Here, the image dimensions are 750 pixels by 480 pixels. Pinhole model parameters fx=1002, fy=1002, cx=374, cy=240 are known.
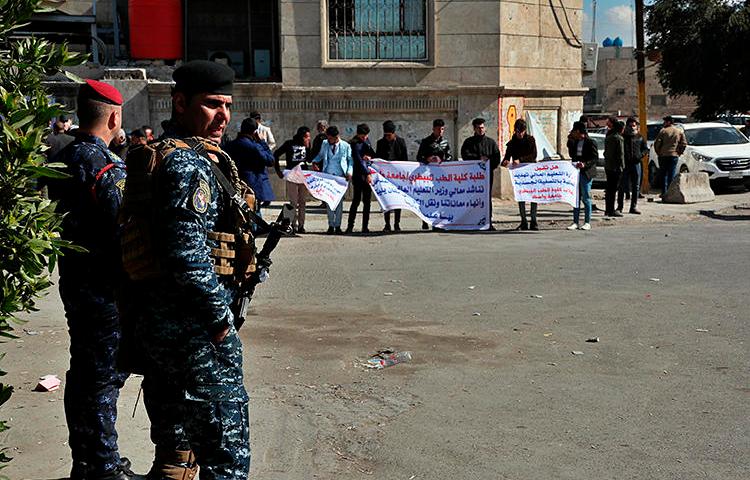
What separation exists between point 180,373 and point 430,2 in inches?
644

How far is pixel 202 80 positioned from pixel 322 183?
1136 centimetres

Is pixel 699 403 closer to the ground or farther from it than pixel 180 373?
closer to the ground

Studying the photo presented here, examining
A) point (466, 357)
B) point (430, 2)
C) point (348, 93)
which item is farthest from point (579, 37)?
point (466, 357)

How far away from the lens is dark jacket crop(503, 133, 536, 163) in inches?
633

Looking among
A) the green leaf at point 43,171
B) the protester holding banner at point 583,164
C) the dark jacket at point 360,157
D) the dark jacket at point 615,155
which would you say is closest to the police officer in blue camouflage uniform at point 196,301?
the green leaf at point 43,171

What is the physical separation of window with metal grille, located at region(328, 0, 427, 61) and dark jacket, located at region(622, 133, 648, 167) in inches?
165

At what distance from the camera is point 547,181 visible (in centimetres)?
1595

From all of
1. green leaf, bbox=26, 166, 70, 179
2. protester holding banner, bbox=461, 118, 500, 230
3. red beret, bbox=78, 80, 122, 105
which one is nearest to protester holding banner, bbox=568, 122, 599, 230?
protester holding banner, bbox=461, 118, 500, 230

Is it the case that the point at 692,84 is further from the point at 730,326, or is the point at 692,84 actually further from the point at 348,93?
the point at 730,326

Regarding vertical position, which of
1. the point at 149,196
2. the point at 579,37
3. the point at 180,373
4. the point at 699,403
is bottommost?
the point at 699,403

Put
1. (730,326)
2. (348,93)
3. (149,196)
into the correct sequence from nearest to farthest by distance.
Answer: (149,196), (730,326), (348,93)

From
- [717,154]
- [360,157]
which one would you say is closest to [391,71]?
[360,157]

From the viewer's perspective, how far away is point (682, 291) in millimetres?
10055

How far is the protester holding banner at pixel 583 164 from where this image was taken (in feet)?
51.4
